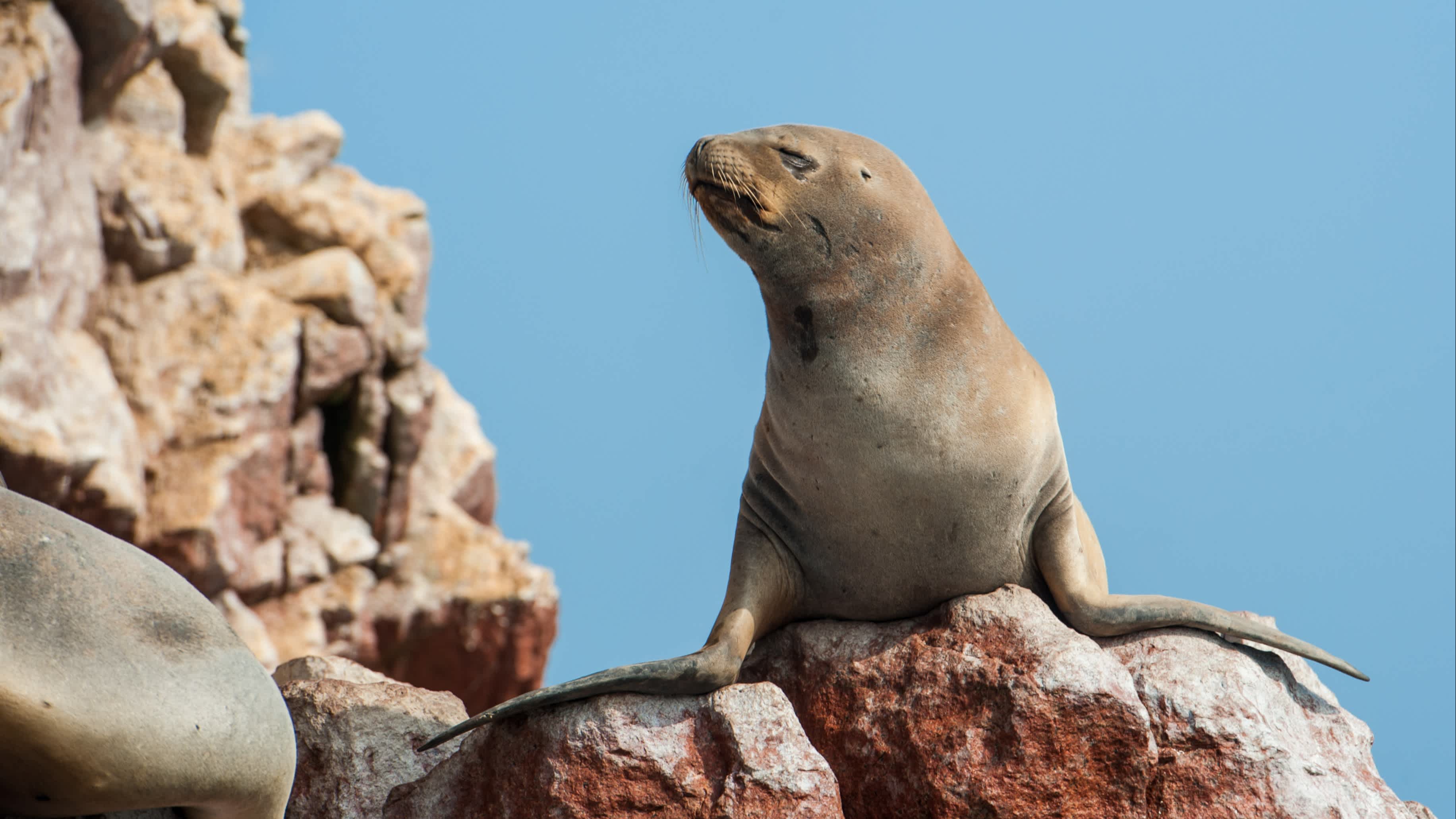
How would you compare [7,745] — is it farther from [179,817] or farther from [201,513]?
[201,513]

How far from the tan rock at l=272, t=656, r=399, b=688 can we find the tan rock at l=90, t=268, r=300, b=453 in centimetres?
721

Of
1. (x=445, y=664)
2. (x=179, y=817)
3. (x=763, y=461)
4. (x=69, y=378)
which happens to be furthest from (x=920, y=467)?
(x=445, y=664)

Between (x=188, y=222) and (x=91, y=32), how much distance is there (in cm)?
188

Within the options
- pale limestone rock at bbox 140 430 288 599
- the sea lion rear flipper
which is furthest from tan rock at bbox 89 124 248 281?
the sea lion rear flipper

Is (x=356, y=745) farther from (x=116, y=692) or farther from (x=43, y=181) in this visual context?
(x=43, y=181)

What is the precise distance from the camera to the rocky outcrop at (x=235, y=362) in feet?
33.7

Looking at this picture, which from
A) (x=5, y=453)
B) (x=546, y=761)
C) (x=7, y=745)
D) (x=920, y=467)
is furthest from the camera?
(x=5, y=453)

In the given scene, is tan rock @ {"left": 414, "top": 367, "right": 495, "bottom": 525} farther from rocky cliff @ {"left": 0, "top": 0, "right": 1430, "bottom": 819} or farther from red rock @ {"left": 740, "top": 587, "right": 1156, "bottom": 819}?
red rock @ {"left": 740, "top": 587, "right": 1156, "bottom": 819}

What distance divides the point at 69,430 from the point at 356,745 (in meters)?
7.45

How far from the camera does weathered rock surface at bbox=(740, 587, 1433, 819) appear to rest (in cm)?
348

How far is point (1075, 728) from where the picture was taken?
3506mm

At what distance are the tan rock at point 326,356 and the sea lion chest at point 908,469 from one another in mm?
9277

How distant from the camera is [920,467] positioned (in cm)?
371

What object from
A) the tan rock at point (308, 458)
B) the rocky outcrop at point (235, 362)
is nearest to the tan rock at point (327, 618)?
the rocky outcrop at point (235, 362)
